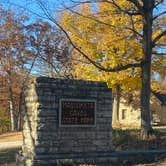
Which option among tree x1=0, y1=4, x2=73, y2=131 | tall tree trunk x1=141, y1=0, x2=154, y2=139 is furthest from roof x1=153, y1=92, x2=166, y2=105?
tall tree trunk x1=141, y1=0, x2=154, y2=139

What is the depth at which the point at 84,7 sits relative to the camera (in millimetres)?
27875

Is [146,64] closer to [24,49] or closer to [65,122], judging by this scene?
[65,122]

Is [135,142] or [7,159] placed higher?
[135,142]

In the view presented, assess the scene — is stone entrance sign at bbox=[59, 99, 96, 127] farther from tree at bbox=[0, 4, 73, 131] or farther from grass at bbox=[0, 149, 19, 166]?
tree at bbox=[0, 4, 73, 131]

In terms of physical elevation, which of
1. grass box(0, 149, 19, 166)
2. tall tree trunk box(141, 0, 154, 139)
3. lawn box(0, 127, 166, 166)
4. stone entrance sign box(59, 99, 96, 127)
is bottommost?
grass box(0, 149, 19, 166)

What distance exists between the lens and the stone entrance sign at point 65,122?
46.1 feet

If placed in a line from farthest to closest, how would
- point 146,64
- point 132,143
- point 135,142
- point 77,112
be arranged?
point 146,64 < point 135,142 < point 132,143 < point 77,112

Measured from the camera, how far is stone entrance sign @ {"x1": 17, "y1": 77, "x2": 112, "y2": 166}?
46.1 feet

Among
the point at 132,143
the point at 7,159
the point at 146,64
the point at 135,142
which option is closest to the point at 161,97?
the point at 146,64

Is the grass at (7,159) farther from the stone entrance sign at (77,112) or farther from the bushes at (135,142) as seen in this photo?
the bushes at (135,142)

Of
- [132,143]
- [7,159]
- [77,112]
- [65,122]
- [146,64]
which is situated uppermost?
[146,64]

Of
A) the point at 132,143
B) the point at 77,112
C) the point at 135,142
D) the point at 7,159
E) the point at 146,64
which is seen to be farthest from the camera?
the point at 146,64

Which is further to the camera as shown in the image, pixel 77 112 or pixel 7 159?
pixel 7 159

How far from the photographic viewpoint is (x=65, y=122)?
14297 mm
